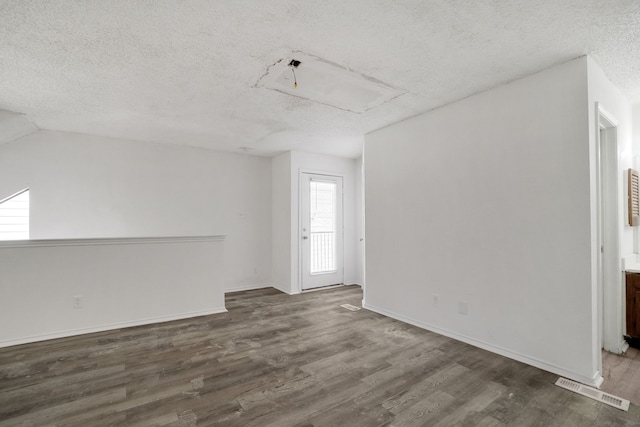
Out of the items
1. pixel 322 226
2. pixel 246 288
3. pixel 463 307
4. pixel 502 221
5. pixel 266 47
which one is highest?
pixel 266 47

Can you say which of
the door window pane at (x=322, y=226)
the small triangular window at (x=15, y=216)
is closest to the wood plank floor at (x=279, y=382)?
the small triangular window at (x=15, y=216)

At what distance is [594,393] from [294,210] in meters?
4.29

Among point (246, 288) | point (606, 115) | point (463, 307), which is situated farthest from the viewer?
point (246, 288)

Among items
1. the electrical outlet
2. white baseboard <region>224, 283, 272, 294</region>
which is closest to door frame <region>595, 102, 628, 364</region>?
the electrical outlet

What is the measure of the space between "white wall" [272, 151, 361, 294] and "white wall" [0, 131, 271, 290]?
30 centimetres

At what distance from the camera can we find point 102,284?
11.7 feet

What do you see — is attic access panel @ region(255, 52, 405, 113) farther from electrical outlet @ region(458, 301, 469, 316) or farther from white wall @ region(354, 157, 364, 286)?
white wall @ region(354, 157, 364, 286)

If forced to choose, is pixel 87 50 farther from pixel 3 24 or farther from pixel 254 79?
pixel 254 79

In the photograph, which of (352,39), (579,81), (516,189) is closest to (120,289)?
(352,39)

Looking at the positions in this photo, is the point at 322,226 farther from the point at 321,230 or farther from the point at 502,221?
the point at 502,221

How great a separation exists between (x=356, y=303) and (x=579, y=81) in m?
3.67

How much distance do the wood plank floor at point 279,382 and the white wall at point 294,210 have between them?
1.91 meters

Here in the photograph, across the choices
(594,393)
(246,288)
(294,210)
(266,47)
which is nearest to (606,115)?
(594,393)

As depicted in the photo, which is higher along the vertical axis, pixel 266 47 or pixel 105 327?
pixel 266 47
